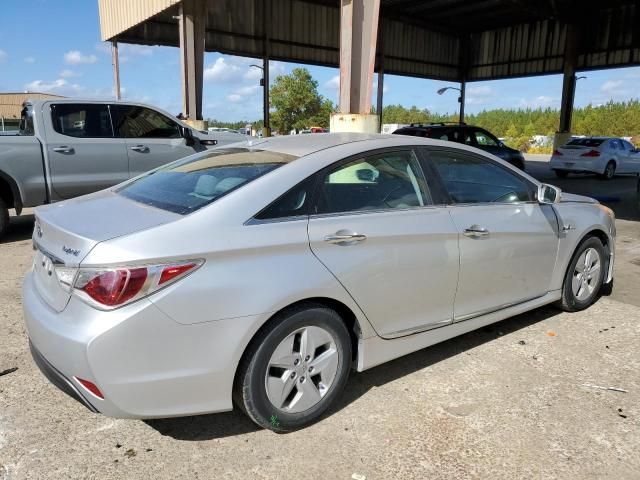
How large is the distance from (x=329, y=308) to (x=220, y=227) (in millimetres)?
724

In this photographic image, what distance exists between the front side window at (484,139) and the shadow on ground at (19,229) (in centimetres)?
1127

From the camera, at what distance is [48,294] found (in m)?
2.51

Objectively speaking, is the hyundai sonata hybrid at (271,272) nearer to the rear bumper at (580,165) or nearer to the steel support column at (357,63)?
the steel support column at (357,63)

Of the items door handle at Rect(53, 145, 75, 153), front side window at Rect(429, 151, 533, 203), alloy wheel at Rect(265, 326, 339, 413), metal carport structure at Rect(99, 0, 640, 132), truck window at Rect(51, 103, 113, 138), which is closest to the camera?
alloy wheel at Rect(265, 326, 339, 413)

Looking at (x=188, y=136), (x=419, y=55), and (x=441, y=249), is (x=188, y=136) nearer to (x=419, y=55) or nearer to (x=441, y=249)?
(x=441, y=249)

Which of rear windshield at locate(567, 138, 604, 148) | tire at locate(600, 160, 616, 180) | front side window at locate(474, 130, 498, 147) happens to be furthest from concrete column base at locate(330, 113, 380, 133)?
tire at locate(600, 160, 616, 180)

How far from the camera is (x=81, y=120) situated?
24.5 ft

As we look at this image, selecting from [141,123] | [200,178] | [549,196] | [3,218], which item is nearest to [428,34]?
[141,123]

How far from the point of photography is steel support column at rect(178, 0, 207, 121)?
14992mm

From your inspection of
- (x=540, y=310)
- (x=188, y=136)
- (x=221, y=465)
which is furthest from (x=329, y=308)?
(x=188, y=136)

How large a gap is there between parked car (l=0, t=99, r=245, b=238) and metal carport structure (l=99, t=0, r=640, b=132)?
7994 millimetres

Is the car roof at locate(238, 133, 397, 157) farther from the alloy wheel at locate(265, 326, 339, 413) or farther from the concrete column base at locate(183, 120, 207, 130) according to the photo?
the concrete column base at locate(183, 120, 207, 130)

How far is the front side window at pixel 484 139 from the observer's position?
1470 centimetres

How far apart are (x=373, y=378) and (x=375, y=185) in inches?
48.4
